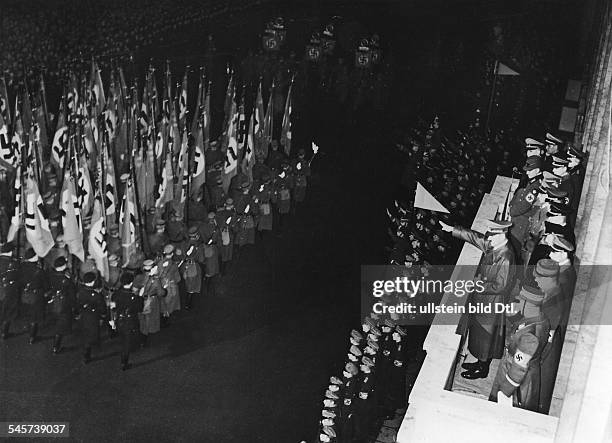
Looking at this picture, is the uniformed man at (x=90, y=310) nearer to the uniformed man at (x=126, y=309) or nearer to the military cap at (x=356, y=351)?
the uniformed man at (x=126, y=309)

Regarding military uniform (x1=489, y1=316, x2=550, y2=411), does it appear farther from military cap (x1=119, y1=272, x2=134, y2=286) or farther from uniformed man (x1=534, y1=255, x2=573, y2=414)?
military cap (x1=119, y1=272, x2=134, y2=286)

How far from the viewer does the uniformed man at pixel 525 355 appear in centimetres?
697

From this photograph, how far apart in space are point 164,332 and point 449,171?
4.76 m

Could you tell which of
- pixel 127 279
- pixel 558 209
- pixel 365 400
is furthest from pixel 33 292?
pixel 558 209

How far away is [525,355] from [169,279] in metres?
4.10

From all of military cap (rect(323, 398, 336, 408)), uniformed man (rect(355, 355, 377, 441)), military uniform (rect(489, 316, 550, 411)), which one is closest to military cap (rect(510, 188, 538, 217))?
military uniform (rect(489, 316, 550, 411))

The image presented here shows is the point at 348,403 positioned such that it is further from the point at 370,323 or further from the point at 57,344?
the point at 57,344

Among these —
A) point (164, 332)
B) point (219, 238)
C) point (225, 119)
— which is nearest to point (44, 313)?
point (164, 332)

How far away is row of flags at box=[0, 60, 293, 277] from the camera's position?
991 centimetres

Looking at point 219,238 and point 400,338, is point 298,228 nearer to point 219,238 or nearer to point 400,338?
point 219,238

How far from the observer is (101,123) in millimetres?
12422

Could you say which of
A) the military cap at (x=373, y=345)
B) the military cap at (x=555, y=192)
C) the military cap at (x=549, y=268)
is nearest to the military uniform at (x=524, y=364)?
the military cap at (x=549, y=268)

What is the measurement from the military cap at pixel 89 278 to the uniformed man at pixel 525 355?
14.0 feet

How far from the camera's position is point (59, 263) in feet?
30.1
